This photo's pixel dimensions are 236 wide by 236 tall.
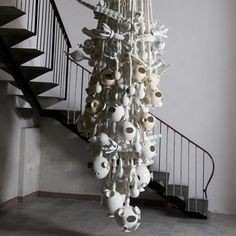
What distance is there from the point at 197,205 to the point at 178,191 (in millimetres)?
371

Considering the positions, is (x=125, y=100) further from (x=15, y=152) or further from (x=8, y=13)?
(x=15, y=152)

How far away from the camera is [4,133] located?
5.79m

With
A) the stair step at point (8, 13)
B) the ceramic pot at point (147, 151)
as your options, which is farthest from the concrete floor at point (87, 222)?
the stair step at point (8, 13)

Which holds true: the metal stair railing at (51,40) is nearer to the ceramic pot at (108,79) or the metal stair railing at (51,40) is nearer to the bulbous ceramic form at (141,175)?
the ceramic pot at (108,79)

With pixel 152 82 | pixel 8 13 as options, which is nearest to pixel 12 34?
pixel 8 13

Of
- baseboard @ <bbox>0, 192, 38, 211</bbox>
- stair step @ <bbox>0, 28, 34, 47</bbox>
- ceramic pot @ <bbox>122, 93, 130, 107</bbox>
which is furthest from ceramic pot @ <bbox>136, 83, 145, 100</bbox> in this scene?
baseboard @ <bbox>0, 192, 38, 211</bbox>

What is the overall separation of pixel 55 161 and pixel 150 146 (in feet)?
11.3

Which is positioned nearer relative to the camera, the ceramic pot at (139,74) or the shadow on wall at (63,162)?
the ceramic pot at (139,74)

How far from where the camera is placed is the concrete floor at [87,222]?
15.5 ft

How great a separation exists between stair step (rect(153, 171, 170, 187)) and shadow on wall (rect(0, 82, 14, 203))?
2.49 m

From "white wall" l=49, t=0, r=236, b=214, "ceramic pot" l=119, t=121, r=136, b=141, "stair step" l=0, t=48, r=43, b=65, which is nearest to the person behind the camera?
"ceramic pot" l=119, t=121, r=136, b=141

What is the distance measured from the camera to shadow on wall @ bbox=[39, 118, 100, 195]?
6.70 meters

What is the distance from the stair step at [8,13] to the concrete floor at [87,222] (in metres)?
2.71

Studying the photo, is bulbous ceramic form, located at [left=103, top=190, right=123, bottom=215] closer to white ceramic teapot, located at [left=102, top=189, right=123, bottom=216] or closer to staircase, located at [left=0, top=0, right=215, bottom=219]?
white ceramic teapot, located at [left=102, top=189, right=123, bottom=216]
